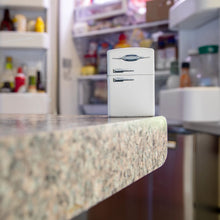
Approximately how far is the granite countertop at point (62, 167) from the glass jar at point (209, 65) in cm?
104

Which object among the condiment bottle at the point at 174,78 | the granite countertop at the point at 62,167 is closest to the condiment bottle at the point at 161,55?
the condiment bottle at the point at 174,78

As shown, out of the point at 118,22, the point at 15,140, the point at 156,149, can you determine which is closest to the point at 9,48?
the point at 118,22

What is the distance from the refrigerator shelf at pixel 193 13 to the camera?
1146 millimetres

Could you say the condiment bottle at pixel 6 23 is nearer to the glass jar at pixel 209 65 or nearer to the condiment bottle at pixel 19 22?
the condiment bottle at pixel 19 22

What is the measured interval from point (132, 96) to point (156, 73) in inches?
56.7

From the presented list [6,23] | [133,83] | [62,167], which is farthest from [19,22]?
[62,167]

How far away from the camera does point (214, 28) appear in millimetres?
1344

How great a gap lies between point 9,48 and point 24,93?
32 centimetres

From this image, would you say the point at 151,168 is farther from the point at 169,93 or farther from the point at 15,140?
the point at 169,93

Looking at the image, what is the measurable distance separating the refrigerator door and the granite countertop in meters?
0.19

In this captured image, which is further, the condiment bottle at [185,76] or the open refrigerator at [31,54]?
the open refrigerator at [31,54]

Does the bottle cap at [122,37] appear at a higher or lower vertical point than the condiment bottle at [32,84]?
higher

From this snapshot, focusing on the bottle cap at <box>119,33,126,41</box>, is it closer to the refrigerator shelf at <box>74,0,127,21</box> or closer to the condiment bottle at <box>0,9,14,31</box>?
the refrigerator shelf at <box>74,0,127,21</box>

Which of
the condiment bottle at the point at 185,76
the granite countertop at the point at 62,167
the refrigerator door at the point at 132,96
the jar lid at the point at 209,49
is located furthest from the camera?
the condiment bottle at the point at 185,76
